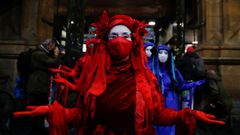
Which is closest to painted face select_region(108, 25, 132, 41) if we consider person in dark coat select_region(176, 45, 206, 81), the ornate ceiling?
person in dark coat select_region(176, 45, 206, 81)

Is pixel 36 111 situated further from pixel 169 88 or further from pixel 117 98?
pixel 169 88

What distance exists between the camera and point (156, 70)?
4551 mm

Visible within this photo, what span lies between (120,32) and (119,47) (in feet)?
0.47

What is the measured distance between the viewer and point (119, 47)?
222 cm

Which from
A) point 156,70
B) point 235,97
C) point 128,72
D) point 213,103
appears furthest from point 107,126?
point 235,97

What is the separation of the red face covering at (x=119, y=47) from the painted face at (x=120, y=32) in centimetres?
5

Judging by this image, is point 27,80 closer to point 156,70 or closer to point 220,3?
point 156,70

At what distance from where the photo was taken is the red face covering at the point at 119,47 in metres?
2.22

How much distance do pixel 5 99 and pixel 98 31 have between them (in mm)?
4582

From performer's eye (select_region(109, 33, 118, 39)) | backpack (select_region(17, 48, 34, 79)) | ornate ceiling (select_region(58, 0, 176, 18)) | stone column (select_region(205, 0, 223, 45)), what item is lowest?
backpack (select_region(17, 48, 34, 79))

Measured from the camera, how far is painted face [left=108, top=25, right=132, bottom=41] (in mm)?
2301

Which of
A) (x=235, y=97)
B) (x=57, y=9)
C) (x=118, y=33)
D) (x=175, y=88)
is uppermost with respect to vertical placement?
(x=57, y=9)

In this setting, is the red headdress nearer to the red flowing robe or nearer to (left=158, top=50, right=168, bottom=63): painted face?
the red flowing robe

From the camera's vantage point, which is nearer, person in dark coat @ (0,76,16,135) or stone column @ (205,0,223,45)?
person in dark coat @ (0,76,16,135)
